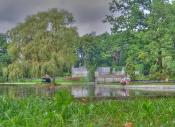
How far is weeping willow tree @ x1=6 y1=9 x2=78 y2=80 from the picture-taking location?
→ 136 feet

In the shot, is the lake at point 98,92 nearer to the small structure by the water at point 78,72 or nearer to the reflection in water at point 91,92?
the reflection in water at point 91,92

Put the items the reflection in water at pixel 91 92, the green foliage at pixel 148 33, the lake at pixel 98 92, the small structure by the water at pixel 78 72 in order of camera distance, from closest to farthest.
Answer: the lake at pixel 98 92 < the reflection in water at pixel 91 92 < the green foliage at pixel 148 33 < the small structure by the water at pixel 78 72

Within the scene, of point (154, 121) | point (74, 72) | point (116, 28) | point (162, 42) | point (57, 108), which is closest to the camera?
point (154, 121)

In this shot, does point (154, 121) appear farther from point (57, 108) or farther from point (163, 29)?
point (163, 29)

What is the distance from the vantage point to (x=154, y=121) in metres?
6.52

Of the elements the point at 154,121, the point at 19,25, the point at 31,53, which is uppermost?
the point at 19,25

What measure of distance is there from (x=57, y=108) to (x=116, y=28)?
3860cm

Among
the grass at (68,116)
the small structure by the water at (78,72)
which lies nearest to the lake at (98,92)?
the grass at (68,116)

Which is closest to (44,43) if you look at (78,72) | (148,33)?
(148,33)

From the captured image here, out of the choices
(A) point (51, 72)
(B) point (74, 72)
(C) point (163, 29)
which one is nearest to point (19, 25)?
(A) point (51, 72)

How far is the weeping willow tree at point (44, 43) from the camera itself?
41.6m

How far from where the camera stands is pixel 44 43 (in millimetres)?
41375

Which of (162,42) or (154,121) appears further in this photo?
(162,42)

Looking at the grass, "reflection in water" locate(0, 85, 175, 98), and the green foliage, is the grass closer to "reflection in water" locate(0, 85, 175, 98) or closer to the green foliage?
"reflection in water" locate(0, 85, 175, 98)
